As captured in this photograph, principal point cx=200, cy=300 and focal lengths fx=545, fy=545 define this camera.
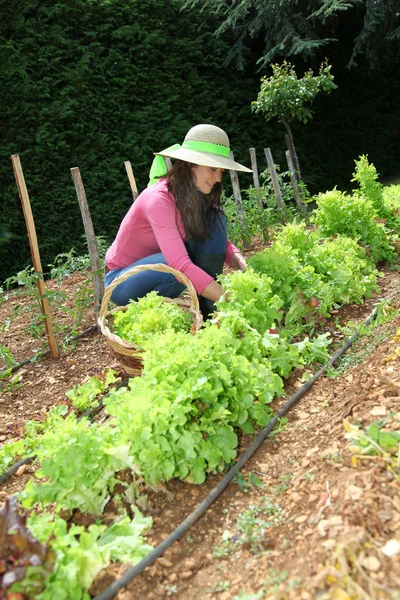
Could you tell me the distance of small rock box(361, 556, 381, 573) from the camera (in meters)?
1.42

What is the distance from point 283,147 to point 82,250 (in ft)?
15.7

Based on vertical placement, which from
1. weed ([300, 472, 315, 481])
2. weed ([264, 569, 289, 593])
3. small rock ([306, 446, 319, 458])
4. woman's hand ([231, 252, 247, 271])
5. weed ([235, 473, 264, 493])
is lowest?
weed ([235, 473, 264, 493])

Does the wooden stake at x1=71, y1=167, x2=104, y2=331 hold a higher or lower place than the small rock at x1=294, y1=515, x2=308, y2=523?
higher

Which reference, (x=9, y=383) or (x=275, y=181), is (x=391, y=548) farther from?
(x=275, y=181)

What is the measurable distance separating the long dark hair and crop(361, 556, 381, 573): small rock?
2.19 meters

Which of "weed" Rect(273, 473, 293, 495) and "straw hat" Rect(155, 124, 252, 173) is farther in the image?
"straw hat" Rect(155, 124, 252, 173)

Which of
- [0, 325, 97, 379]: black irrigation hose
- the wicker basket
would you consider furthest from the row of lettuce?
[0, 325, 97, 379]: black irrigation hose

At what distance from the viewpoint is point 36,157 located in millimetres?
→ 6262

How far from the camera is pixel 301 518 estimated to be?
1797 millimetres

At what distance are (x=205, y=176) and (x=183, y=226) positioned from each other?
1.06 ft

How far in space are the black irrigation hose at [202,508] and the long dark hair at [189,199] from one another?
1.12 metres

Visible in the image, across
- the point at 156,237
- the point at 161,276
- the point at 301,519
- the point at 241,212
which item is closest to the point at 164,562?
the point at 301,519

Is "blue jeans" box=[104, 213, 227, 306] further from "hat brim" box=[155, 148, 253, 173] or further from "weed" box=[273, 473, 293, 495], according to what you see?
"weed" box=[273, 473, 293, 495]

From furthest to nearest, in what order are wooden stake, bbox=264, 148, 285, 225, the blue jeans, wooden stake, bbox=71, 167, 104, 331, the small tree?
the small tree, wooden stake, bbox=264, 148, 285, 225, wooden stake, bbox=71, 167, 104, 331, the blue jeans
